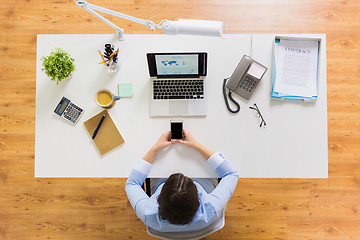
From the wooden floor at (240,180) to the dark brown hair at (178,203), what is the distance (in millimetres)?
998

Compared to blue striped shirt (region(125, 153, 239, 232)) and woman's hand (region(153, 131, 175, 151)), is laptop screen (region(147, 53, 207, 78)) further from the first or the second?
blue striped shirt (region(125, 153, 239, 232))

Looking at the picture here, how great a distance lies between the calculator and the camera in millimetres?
1399

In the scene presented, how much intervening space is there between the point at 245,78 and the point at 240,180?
896mm

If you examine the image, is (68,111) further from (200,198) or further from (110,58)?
(200,198)

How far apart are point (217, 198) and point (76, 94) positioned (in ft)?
2.89

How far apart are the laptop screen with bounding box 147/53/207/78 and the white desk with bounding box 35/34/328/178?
0.29ft

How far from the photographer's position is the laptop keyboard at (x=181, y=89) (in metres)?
1.39

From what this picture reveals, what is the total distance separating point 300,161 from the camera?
1372mm

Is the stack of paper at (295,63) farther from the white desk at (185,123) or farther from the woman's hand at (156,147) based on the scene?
the woman's hand at (156,147)

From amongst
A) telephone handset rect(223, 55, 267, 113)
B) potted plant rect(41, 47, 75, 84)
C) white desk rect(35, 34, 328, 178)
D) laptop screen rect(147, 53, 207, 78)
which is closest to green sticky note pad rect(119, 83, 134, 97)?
white desk rect(35, 34, 328, 178)

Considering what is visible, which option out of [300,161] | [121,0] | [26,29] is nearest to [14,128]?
[26,29]

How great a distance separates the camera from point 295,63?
4.61 ft

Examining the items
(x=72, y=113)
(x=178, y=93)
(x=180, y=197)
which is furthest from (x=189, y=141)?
(x=72, y=113)

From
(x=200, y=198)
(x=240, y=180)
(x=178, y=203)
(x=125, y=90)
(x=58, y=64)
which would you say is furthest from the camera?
(x=240, y=180)
